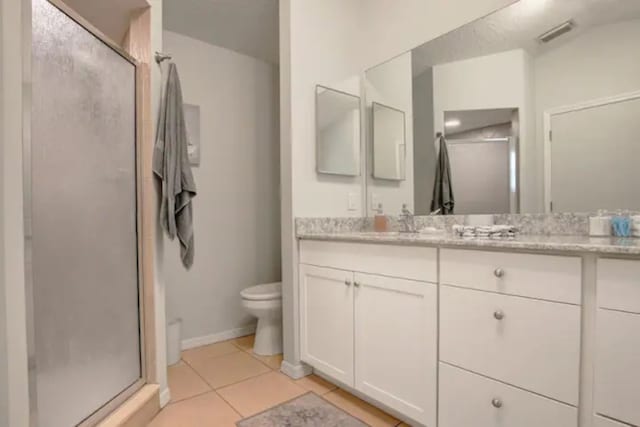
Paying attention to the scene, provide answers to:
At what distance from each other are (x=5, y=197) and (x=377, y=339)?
1393 millimetres

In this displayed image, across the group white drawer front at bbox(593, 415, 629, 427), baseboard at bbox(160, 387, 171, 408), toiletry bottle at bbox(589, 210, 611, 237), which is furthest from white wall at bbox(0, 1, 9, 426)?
toiletry bottle at bbox(589, 210, 611, 237)

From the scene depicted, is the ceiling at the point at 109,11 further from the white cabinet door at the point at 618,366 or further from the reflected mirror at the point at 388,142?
the white cabinet door at the point at 618,366

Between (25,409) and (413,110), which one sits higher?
(413,110)

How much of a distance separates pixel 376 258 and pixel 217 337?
168cm

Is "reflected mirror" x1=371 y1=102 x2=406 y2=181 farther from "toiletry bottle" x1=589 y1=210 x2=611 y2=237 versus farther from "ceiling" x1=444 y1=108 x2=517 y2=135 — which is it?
"toiletry bottle" x1=589 y1=210 x2=611 y2=237

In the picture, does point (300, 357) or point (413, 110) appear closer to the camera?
point (300, 357)

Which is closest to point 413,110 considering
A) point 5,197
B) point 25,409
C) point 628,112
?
point 628,112

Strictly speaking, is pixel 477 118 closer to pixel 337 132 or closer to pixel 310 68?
pixel 337 132

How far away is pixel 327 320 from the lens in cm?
167

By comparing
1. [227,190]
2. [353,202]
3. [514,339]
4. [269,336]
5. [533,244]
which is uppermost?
[227,190]

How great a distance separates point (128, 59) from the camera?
145 cm

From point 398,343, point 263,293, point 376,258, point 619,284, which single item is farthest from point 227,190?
point 619,284

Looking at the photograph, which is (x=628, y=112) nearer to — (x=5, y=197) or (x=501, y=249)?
(x=501, y=249)

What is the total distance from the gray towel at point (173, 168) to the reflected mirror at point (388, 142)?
1.21 meters
